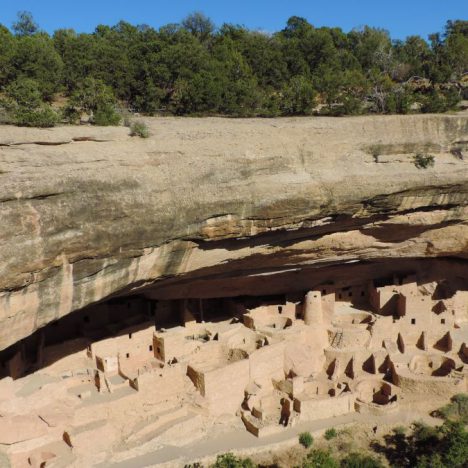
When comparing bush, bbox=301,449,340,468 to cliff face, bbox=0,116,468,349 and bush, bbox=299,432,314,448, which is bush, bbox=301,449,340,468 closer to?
bush, bbox=299,432,314,448

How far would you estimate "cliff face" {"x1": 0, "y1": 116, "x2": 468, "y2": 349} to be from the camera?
11586 millimetres

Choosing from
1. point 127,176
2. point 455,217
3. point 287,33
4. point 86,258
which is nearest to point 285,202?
point 127,176

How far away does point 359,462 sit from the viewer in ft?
52.3

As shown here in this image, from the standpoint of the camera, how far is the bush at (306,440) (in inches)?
643

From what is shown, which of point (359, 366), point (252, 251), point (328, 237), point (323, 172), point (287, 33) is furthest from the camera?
point (287, 33)

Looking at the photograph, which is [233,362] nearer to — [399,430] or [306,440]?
[306,440]

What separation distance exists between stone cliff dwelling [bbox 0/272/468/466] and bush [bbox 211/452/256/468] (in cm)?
137

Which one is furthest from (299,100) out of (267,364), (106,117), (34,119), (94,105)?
(34,119)

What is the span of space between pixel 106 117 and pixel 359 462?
11699mm

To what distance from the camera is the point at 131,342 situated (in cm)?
1761

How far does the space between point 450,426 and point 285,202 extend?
855 cm

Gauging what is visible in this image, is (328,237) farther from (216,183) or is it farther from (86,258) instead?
(86,258)

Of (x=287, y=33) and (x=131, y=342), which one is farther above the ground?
(x=287, y=33)

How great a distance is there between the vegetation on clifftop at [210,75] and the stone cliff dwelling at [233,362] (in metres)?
6.80
